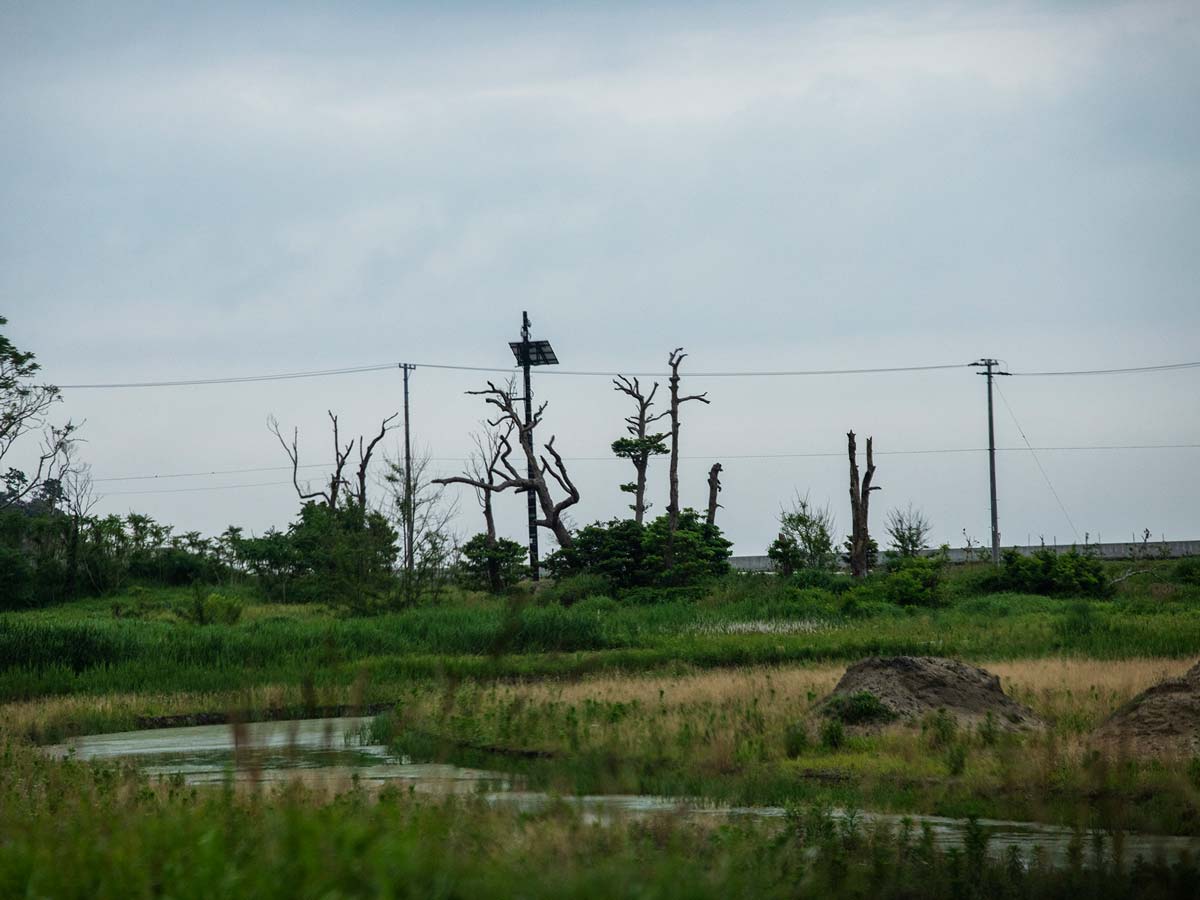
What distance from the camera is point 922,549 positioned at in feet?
174

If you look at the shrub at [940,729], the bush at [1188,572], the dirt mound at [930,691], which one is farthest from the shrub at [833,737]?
the bush at [1188,572]

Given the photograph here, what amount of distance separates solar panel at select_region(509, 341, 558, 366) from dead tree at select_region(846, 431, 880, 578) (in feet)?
37.6

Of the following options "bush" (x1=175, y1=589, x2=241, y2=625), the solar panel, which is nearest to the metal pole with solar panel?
the solar panel

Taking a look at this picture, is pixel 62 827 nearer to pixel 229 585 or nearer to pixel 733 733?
pixel 733 733

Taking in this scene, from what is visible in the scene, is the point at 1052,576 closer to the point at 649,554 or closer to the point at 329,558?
the point at 649,554

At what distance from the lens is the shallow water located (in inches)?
200

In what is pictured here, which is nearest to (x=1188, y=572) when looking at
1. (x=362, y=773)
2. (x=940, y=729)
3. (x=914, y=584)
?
(x=914, y=584)

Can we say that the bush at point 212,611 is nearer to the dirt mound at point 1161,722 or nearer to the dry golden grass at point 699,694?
the dry golden grass at point 699,694

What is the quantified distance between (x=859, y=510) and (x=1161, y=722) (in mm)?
32157

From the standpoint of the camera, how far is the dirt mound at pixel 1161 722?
11.3 meters

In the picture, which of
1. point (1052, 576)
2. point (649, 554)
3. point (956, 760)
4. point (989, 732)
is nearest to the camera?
point (956, 760)

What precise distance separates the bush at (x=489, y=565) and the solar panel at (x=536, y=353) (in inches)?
285

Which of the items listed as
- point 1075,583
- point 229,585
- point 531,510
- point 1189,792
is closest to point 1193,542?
point 1075,583

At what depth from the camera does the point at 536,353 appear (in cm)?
4841
